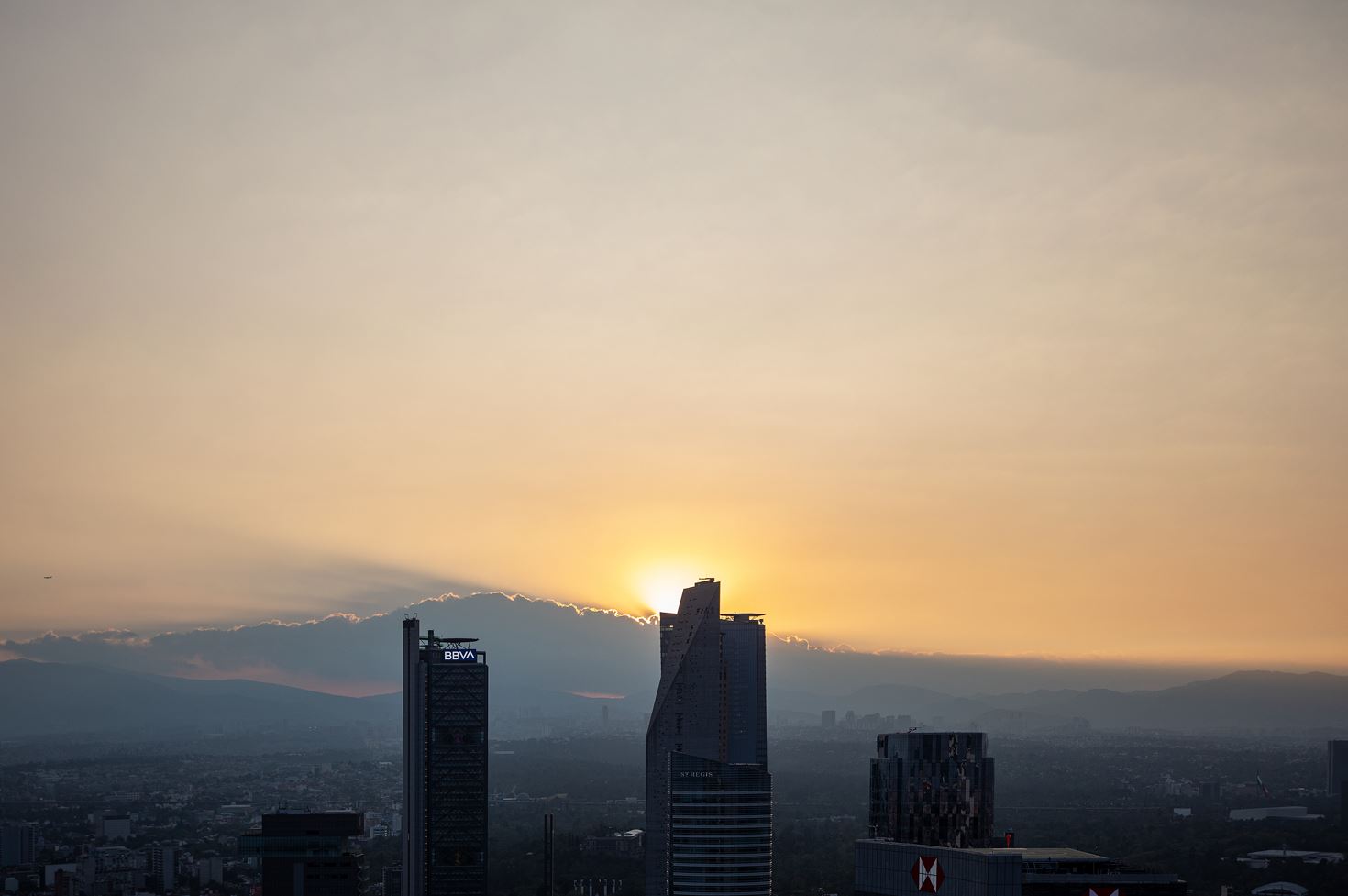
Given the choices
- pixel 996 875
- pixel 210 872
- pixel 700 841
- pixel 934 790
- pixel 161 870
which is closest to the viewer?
pixel 996 875

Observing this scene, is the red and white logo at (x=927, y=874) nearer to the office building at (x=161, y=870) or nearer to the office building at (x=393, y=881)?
the office building at (x=393, y=881)

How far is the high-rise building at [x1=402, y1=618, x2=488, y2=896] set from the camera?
128375 mm

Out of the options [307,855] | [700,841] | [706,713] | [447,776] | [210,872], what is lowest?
[210,872]

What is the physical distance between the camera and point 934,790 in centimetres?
10012

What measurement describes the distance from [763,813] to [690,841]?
16.7ft

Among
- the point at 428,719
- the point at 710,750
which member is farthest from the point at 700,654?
the point at 428,719

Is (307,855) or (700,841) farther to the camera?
(307,855)

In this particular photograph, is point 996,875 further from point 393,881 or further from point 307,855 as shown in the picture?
point 393,881

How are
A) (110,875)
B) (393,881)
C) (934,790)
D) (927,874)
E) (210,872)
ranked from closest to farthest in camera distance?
1. (927,874)
2. (934,790)
3. (393,881)
4. (110,875)
5. (210,872)

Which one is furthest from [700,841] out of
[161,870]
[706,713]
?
[161,870]

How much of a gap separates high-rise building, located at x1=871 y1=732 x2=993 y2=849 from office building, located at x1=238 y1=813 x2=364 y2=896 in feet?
162

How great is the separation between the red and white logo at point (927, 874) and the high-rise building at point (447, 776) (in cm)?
6874

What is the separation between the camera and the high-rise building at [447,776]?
128 m

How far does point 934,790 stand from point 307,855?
5724cm
